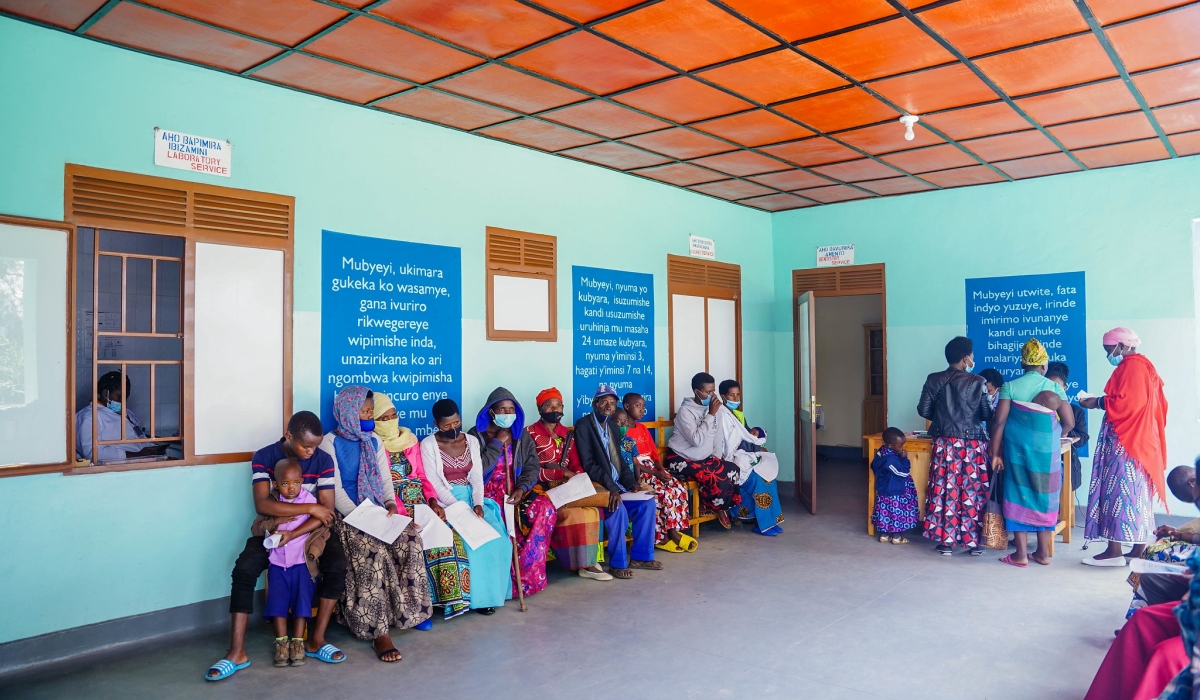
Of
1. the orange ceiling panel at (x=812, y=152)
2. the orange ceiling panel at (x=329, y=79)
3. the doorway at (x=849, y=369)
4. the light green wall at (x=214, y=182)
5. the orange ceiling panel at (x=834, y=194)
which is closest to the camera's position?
the light green wall at (x=214, y=182)

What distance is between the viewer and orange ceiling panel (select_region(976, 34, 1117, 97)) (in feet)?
13.5

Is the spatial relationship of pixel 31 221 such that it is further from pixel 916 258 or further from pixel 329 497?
pixel 916 258

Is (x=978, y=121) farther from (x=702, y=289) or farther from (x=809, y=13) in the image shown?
(x=702, y=289)

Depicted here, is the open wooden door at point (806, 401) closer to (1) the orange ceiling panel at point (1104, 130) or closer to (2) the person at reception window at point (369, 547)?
(1) the orange ceiling panel at point (1104, 130)

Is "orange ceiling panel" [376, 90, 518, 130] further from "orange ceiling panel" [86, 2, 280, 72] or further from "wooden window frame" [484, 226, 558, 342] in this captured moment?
"orange ceiling panel" [86, 2, 280, 72]

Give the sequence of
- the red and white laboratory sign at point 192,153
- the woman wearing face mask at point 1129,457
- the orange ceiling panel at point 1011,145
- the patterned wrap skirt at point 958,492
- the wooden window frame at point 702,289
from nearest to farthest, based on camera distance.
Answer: the red and white laboratory sign at point 192,153 < the woman wearing face mask at point 1129,457 < the patterned wrap skirt at point 958,492 < the orange ceiling panel at point 1011,145 < the wooden window frame at point 702,289

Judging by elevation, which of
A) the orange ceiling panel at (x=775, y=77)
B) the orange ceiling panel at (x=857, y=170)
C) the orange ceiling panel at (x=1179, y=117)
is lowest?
the orange ceiling panel at (x=775, y=77)

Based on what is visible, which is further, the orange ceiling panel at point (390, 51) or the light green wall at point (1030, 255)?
the light green wall at point (1030, 255)

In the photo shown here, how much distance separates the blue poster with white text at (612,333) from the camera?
6.34m

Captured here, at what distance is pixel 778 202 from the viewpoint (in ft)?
26.7

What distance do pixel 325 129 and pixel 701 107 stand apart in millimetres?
2362

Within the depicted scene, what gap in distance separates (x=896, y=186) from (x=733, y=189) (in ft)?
5.03

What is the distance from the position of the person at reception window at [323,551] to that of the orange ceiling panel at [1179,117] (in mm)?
5690

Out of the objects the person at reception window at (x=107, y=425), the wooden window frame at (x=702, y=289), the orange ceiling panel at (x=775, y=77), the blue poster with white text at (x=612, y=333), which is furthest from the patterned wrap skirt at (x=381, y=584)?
the wooden window frame at (x=702, y=289)
